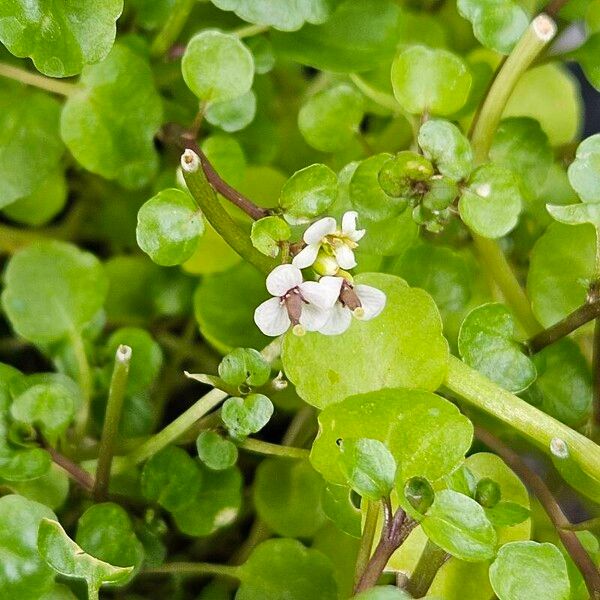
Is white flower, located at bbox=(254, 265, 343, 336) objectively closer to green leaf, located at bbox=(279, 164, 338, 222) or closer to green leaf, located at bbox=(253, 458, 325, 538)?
green leaf, located at bbox=(279, 164, 338, 222)

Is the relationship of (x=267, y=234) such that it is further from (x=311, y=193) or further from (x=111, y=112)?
(x=111, y=112)

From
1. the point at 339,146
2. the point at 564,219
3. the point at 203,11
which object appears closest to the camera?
the point at 564,219

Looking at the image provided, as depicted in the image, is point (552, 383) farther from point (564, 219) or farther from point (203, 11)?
point (203, 11)

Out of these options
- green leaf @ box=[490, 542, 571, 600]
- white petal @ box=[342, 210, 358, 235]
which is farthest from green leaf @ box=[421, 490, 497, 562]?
white petal @ box=[342, 210, 358, 235]

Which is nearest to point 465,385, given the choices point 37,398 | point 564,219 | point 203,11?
point 564,219

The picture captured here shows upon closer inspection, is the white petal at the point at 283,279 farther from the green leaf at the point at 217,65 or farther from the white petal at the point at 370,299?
the green leaf at the point at 217,65

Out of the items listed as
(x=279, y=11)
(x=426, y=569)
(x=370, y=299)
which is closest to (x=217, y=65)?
(x=279, y=11)
